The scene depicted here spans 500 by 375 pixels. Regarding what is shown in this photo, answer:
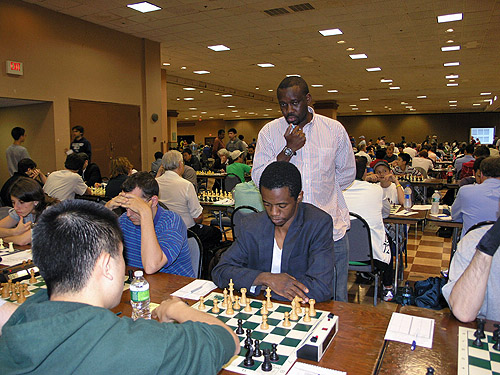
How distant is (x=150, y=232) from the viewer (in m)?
2.26

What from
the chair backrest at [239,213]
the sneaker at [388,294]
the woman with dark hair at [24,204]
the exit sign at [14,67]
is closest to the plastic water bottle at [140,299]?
the woman with dark hair at [24,204]

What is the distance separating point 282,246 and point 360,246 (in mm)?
1680

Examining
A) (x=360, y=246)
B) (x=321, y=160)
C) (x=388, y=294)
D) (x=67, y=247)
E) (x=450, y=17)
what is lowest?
(x=388, y=294)

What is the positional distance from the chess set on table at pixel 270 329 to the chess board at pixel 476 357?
0.42 meters

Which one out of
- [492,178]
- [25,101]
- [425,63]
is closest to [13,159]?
[25,101]

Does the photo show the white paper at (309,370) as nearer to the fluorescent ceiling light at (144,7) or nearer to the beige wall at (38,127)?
the fluorescent ceiling light at (144,7)

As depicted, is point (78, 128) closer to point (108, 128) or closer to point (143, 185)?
point (108, 128)

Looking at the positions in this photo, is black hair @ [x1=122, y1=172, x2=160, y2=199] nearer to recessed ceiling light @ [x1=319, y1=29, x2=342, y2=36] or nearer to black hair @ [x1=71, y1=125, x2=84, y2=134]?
black hair @ [x1=71, y1=125, x2=84, y2=134]

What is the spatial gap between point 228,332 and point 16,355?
21.8 inches

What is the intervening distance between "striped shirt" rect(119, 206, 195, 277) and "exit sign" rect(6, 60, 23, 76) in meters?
5.65

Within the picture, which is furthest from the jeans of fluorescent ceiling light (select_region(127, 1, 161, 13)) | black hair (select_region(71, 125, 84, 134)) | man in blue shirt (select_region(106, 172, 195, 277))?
black hair (select_region(71, 125, 84, 134))

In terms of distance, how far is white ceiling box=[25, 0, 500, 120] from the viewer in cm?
708

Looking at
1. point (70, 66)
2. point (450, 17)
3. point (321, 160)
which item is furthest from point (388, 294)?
point (70, 66)

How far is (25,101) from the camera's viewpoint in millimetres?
7457
